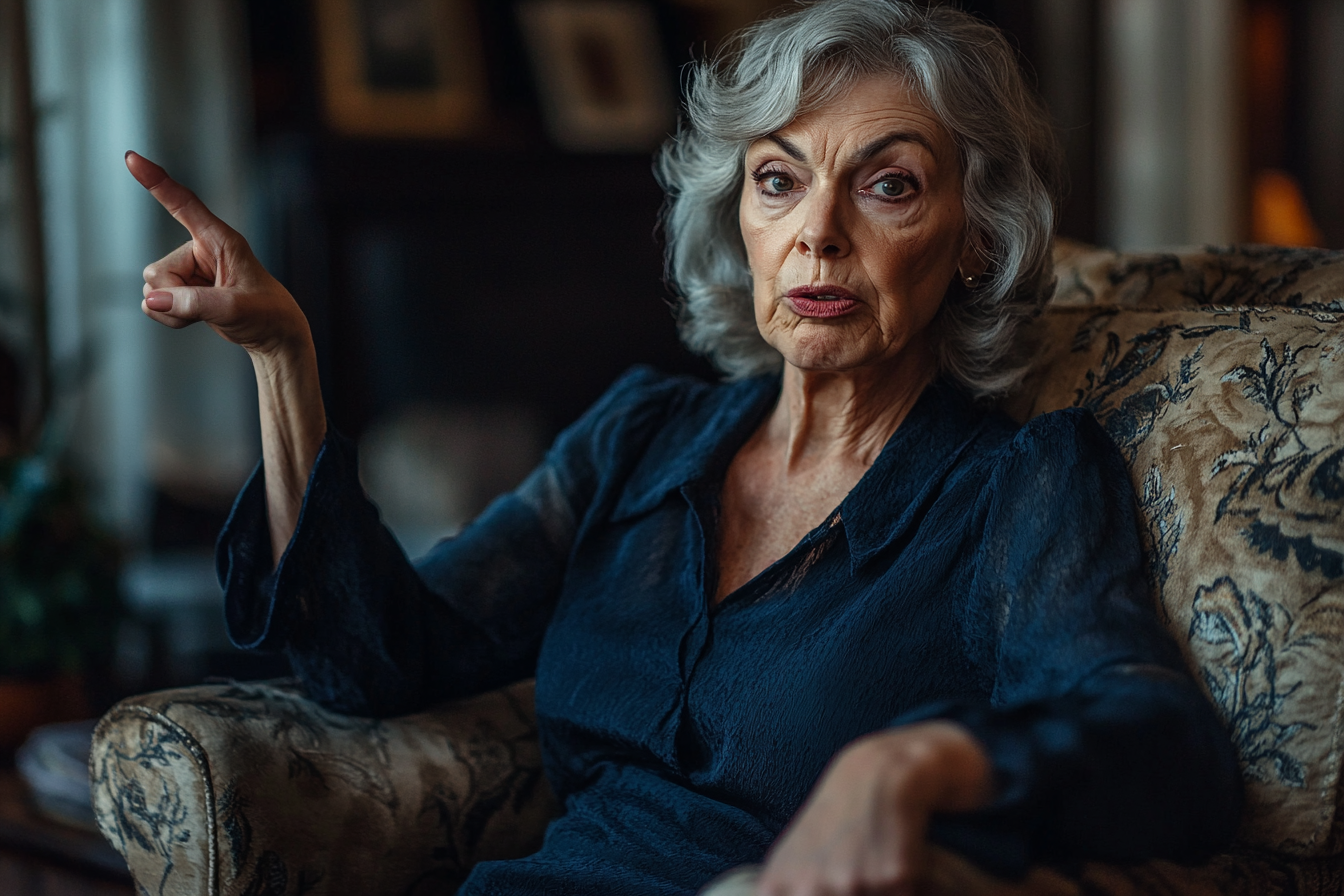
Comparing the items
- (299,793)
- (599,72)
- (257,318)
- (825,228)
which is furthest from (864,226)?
(599,72)

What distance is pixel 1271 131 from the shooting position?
5113mm

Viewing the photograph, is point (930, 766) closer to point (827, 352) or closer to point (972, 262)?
point (827, 352)

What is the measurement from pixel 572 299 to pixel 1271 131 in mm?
3371

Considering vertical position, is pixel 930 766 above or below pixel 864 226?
below

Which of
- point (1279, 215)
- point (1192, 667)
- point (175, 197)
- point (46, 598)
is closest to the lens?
point (1192, 667)

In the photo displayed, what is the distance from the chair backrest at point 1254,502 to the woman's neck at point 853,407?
149mm

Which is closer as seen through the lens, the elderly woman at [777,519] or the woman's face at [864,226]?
the elderly woman at [777,519]

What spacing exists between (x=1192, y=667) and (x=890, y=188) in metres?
0.52

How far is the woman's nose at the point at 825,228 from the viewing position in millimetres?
1139

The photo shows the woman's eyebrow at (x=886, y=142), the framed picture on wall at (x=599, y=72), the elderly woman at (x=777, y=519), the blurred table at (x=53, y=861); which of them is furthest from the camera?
the framed picture on wall at (x=599, y=72)

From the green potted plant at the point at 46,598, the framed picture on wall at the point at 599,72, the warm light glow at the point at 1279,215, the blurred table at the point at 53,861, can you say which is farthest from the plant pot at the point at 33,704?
the warm light glow at the point at 1279,215

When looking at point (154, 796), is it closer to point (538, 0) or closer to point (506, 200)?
point (506, 200)

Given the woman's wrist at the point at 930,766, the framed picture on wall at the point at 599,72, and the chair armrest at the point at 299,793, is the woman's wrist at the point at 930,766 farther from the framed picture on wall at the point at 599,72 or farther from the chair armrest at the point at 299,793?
the framed picture on wall at the point at 599,72

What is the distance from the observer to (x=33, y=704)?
1.89m
